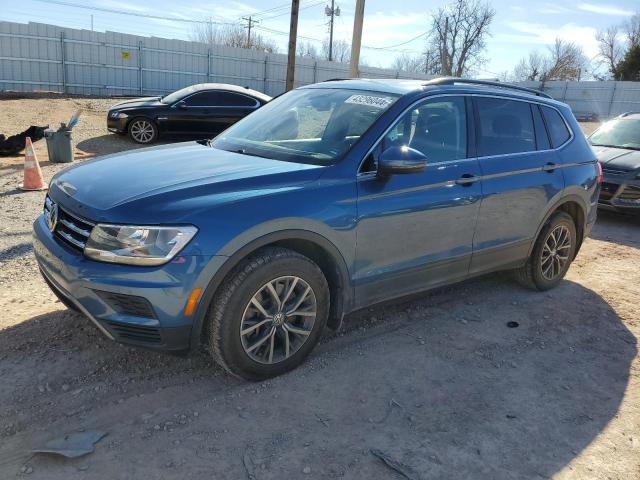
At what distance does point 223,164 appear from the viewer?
348 centimetres

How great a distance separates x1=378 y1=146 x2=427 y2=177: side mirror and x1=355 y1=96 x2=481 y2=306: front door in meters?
0.12

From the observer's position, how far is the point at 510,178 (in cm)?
439

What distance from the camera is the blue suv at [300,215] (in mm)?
2873

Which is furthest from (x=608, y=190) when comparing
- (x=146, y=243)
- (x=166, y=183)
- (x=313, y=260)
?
(x=146, y=243)

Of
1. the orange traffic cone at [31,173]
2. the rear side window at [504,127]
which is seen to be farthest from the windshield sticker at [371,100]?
the orange traffic cone at [31,173]

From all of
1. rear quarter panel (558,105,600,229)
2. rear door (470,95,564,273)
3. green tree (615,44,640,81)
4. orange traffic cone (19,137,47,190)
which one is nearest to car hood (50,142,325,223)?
rear door (470,95,564,273)

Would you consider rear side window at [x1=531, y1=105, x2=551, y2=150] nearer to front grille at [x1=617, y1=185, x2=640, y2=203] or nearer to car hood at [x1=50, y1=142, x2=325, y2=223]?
car hood at [x1=50, y1=142, x2=325, y2=223]

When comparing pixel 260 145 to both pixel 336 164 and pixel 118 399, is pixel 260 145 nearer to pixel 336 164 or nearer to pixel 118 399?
pixel 336 164

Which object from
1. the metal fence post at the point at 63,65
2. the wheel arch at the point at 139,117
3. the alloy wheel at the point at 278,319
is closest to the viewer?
the alloy wheel at the point at 278,319

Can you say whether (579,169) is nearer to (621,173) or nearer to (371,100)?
(371,100)

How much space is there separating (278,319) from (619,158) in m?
7.41

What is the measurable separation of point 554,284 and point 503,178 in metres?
1.62

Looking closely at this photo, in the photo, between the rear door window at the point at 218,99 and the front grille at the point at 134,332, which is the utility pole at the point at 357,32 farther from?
the front grille at the point at 134,332

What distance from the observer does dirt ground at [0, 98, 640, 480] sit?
2.69m
